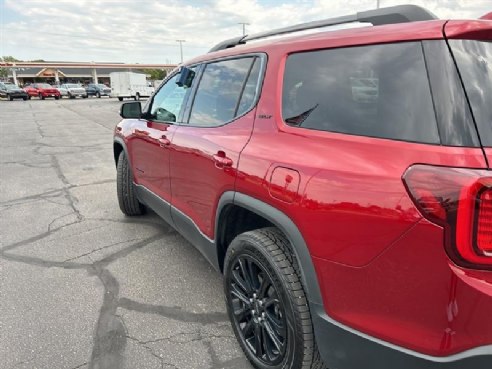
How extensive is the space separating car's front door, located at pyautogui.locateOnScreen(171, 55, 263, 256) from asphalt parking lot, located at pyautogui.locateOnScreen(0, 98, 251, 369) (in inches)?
21.4

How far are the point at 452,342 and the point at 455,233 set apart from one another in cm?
39

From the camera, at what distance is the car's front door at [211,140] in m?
2.37

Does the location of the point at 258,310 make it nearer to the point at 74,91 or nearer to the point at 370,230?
the point at 370,230

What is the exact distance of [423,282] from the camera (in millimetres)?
1383

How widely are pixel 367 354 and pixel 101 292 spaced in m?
2.32

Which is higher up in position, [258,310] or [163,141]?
[163,141]

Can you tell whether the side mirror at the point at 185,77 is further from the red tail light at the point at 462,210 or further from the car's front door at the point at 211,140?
the red tail light at the point at 462,210

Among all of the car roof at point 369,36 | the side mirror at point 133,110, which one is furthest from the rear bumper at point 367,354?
the side mirror at point 133,110

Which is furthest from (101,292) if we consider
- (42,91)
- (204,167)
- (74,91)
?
(74,91)

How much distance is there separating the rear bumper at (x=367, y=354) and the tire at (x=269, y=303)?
0.11 metres

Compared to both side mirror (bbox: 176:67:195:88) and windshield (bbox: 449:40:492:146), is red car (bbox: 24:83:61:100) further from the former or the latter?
windshield (bbox: 449:40:492:146)

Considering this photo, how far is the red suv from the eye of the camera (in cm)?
133

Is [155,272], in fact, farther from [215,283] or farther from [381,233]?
[381,233]

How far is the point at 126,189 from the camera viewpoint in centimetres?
465
